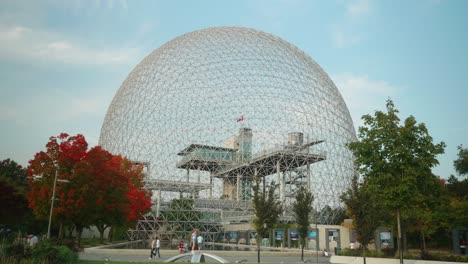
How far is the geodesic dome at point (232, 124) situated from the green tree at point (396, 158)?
102 feet

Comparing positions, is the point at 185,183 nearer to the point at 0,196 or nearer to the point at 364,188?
the point at 0,196

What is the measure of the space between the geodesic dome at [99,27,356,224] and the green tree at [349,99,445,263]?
102 ft

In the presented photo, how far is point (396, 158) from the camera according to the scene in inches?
795

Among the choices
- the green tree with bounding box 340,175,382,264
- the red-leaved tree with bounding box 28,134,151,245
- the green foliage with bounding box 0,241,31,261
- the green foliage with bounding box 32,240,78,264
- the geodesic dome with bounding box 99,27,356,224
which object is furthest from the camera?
the geodesic dome with bounding box 99,27,356,224

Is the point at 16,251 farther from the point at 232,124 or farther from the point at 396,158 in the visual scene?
the point at 232,124

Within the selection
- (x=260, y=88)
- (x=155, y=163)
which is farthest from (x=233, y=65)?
Result: (x=155, y=163)

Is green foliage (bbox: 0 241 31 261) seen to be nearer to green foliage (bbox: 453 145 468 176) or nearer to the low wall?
the low wall

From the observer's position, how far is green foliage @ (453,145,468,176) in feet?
196

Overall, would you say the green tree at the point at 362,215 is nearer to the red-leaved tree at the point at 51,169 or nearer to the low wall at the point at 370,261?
the low wall at the point at 370,261

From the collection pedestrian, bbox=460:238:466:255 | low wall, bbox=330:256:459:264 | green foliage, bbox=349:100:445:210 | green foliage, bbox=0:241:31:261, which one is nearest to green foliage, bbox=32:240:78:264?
Result: green foliage, bbox=0:241:31:261

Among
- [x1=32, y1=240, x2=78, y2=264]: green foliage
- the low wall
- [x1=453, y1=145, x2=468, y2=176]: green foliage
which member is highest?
[x1=453, y1=145, x2=468, y2=176]: green foliage

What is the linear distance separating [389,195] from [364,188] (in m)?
3.80

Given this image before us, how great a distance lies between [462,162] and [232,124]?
36.3 metres

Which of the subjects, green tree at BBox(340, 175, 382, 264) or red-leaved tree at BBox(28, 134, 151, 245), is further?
red-leaved tree at BBox(28, 134, 151, 245)
